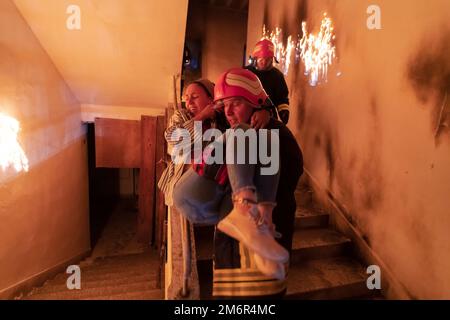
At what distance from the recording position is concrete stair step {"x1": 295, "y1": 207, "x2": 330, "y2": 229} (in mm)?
2721

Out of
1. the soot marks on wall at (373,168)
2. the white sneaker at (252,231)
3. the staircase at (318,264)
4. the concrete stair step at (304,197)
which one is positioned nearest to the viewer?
the white sneaker at (252,231)

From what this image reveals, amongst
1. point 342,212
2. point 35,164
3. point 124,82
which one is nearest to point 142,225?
point 35,164

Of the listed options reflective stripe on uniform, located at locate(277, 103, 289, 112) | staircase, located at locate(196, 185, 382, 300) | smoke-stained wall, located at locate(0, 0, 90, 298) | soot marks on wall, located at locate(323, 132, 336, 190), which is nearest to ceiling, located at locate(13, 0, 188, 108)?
smoke-stained wall, located at locate(0, 0, 90, 298)

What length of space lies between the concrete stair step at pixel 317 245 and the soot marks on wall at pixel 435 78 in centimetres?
127

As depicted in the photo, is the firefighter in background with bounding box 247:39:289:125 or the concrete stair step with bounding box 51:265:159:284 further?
the concrete stair step with bounding box 51:265:159:284

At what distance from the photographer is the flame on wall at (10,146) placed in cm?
277

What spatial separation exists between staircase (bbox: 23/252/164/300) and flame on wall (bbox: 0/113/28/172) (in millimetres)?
1617

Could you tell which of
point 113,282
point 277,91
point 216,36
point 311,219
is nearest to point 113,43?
point 277,91

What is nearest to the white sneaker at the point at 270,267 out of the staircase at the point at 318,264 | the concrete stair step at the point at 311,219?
the staircase at the point at 318,264

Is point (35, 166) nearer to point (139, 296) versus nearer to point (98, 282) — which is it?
point (98, 282)

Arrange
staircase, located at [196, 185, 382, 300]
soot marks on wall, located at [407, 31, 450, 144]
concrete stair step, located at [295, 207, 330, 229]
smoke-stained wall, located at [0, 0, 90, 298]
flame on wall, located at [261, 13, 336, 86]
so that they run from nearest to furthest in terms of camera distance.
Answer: soot marks on wall, located at [407, 31, 450, 144] < staircase, located at [196, 185, 382, 300] < concrete stair step, located at [295, 207, 330, 229] < smoke-stained wall, located at [0, 0, 90, 298] < flame on wall, located at [261, 13, 336, 86]

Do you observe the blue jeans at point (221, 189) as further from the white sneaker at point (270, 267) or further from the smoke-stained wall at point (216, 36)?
the smoke-stained wall at point (216, 36)

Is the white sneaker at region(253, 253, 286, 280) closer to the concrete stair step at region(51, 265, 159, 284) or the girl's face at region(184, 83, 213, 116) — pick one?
the girl's face at region(184, 83, 213, 116)

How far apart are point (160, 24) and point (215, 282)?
152 inches
